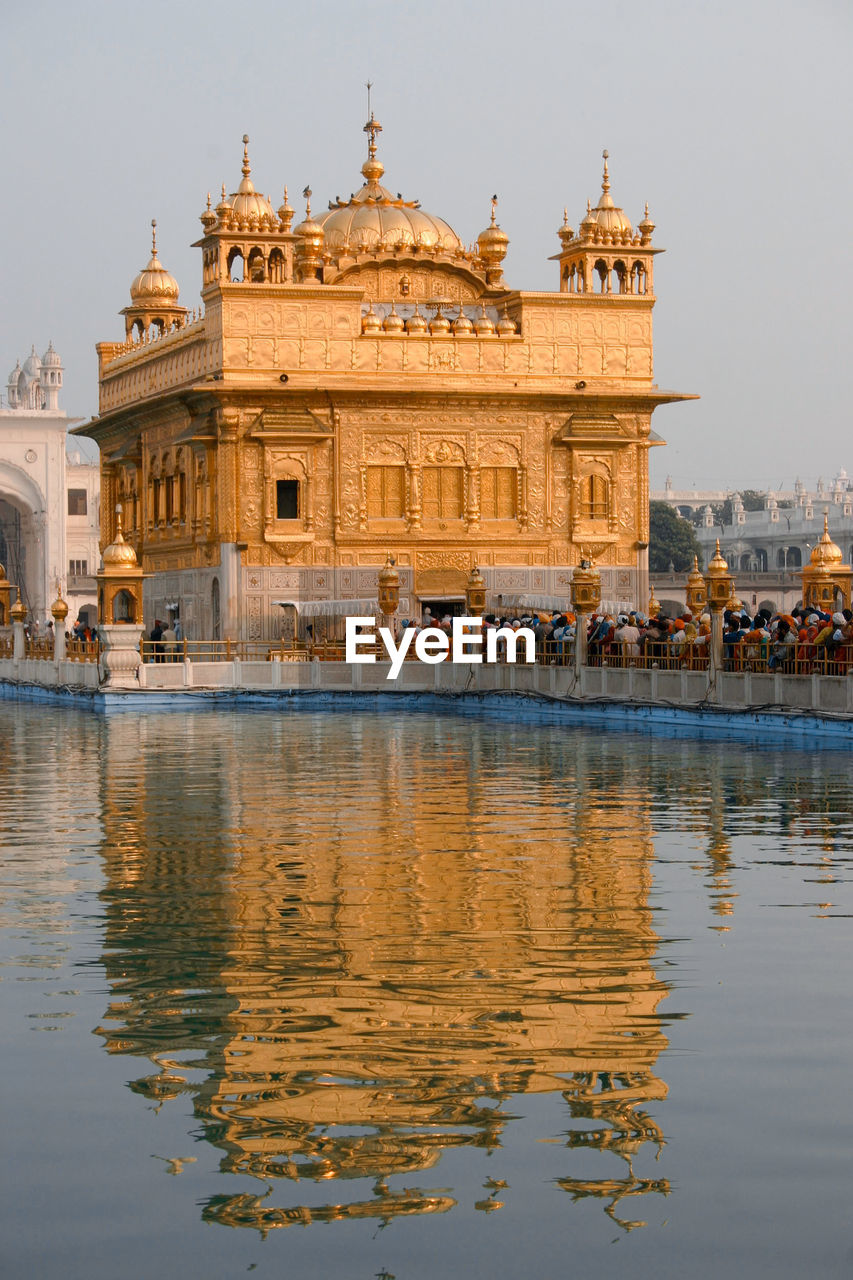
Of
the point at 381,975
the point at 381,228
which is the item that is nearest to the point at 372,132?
the point at 381,228

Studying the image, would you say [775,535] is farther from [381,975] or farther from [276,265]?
[381,975]

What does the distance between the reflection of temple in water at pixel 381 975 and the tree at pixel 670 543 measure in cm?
7341

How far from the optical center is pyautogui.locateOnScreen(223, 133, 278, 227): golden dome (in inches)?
1347

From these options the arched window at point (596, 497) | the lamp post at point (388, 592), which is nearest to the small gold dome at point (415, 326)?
the arched window at point (596, 497)

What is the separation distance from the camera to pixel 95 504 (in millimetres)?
80938

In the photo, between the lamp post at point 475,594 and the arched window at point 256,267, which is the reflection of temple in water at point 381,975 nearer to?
the lamp post at point 475,594

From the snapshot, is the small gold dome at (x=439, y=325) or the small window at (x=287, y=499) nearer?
the small window at (x=287, y=499)

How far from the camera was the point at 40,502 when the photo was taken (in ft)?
242

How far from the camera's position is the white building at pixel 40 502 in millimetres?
73562

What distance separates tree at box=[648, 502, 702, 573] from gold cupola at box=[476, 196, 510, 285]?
164 ft

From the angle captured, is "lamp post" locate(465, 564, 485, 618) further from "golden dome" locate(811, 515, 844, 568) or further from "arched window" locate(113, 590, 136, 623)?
"arched window" locate(113, 590, 136, 623)

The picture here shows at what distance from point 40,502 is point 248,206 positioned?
40.9 meters

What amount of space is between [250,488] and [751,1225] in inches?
1141

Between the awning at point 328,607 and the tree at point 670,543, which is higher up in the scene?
the tree at point 670,543
